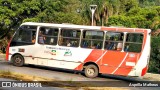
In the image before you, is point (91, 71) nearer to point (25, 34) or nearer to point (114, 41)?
point (114, 41)

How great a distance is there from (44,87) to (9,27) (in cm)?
2069

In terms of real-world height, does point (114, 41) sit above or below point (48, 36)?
below

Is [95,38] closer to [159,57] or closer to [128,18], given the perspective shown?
[159,57]

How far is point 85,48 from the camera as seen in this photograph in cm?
1792

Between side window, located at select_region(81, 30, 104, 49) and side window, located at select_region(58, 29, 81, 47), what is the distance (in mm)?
358

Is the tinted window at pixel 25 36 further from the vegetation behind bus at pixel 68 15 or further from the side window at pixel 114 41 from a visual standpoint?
the vegetation behind bus at pixel 68 15

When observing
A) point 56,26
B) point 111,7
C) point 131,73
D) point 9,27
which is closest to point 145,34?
point 131,73

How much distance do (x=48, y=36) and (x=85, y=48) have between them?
2169 millimetres

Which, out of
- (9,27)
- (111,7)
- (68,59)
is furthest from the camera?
(111,7)

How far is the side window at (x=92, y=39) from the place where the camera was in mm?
17733

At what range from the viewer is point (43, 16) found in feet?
99.6

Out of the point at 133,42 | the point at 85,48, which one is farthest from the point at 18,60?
the point at 133,42

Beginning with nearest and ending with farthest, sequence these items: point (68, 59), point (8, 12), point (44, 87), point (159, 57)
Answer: point (44, 87)
point (68, 59)
point (159, 57)
point (8, 12)

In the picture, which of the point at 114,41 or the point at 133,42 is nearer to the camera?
the point at 133,42
